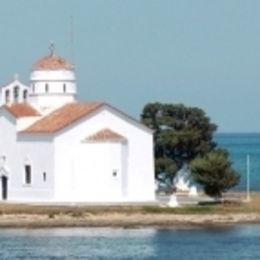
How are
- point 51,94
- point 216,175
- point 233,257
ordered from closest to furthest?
point 233,257, point 216,175, point 51,94

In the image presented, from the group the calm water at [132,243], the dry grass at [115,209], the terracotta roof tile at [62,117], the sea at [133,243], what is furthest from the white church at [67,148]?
the calm water at [132,243]

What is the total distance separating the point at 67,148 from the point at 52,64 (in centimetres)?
569

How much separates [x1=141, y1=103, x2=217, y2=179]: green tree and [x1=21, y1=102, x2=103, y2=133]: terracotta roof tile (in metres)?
7.45

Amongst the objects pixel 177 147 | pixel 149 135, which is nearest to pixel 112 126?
pixel 149 135

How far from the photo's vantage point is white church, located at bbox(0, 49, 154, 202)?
85688mm

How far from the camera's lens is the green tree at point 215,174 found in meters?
83.4

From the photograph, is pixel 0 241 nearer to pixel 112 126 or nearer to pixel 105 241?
pixel 105 241

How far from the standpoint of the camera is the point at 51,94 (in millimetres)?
90250

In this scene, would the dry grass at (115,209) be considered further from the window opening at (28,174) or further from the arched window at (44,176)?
the window opening at (28,174)

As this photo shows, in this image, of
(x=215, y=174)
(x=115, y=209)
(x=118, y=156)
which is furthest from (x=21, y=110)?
(x=115, y=209)

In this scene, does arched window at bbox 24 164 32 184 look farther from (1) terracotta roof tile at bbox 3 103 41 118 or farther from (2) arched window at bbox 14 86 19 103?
(2) arched window at bbox 14 86 19 103

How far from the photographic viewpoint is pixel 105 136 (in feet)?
281

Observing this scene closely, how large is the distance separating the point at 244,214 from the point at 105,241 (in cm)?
1160

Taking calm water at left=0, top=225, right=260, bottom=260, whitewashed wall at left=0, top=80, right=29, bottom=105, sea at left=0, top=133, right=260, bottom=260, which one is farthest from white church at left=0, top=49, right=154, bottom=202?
calm water at left=0, top=225, right=260, bottom=260
